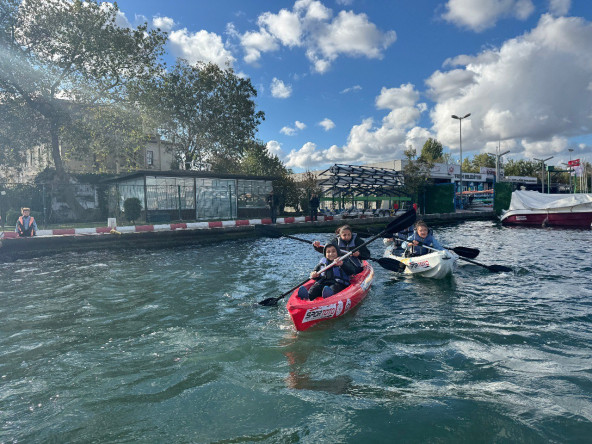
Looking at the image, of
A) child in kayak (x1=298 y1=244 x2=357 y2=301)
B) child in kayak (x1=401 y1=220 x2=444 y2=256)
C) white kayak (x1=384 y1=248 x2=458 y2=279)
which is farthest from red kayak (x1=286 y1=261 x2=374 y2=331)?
child in kayak (x1=401 y1=220 x2=444 y2=256)

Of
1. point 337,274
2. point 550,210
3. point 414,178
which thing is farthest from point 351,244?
point 414,178

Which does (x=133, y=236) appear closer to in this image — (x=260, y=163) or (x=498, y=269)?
(x=498, y=269)

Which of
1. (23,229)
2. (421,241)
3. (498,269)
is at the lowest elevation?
(498,269)

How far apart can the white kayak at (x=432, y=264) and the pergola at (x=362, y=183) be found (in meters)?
16.7

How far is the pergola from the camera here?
27.3 metres

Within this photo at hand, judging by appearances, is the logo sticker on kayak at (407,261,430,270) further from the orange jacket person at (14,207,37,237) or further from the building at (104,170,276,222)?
the building at (104,170,276,222)

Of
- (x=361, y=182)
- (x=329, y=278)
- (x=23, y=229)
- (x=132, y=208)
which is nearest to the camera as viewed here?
(x=329, y=278)

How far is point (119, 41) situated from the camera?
23203 millimetres

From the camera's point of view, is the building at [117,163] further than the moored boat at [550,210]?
Yes

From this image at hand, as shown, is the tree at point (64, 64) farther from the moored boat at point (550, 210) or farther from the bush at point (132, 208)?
the moored boat at point (550, 210)

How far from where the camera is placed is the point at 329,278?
24.2 feet

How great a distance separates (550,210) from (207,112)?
28.5 meters

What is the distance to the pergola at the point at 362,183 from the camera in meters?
27.3

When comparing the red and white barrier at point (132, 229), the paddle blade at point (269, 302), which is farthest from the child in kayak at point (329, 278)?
the red and white barrier at point (132, 229)
